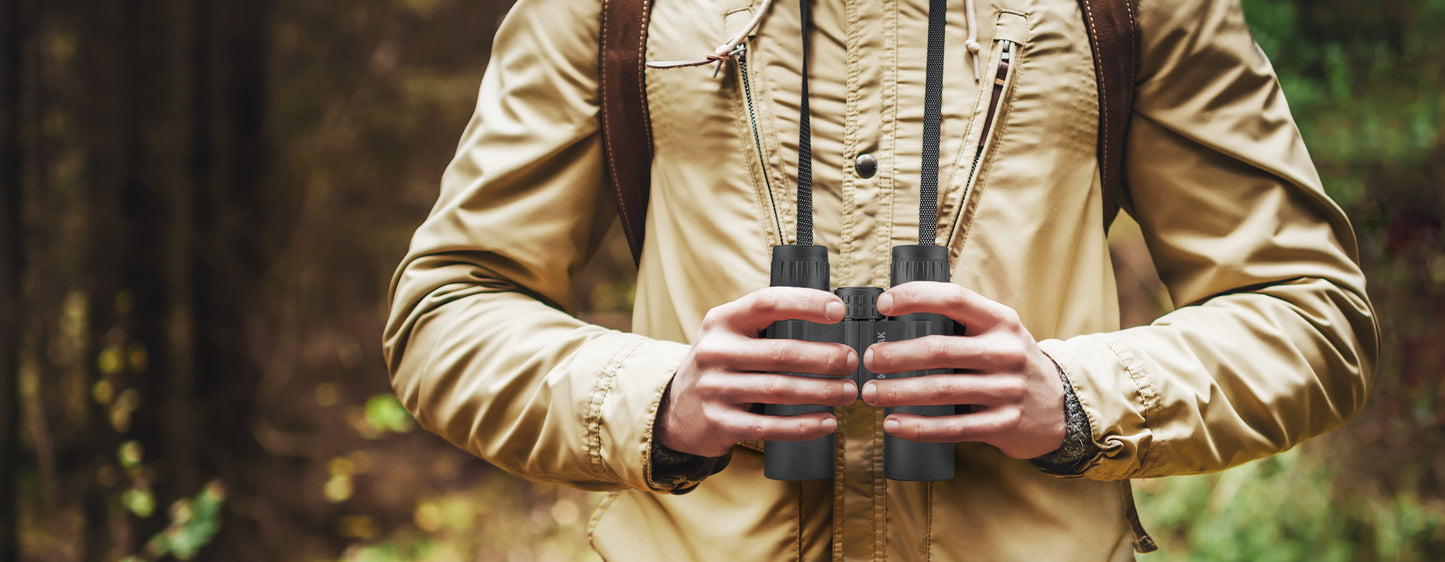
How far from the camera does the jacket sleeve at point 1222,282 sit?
123cm

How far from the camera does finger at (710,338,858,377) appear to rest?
1078 millimetres

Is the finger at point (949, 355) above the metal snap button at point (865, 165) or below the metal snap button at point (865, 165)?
below

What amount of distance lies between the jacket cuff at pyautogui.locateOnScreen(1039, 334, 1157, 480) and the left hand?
115 mm

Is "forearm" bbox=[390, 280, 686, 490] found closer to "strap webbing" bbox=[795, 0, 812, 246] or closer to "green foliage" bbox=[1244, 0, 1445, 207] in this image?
"strap webbing" bbox=[795, 0, 812, 246]

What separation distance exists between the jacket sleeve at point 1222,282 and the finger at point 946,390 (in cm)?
16

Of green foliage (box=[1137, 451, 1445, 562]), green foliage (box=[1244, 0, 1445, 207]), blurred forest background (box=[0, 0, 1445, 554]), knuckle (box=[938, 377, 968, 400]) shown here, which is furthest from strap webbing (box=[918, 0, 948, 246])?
green foliage (box=[1137, 451, 1445, 562])

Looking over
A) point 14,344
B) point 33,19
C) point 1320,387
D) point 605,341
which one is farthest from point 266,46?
point 1320,387

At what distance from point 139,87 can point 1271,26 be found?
540 centimetres

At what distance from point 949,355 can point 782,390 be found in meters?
0.20

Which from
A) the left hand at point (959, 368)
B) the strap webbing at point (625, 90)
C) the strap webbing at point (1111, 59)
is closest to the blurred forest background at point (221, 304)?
the strap webbing at point (1111, 59)

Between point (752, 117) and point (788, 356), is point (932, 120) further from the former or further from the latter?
point (788, 356)

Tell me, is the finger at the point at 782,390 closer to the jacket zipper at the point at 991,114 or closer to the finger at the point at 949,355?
the finger at the point at 949,355

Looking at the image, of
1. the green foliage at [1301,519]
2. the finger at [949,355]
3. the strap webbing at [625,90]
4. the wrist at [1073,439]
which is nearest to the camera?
the finger at [949,355]

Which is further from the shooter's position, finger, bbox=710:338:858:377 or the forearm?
the forearm
